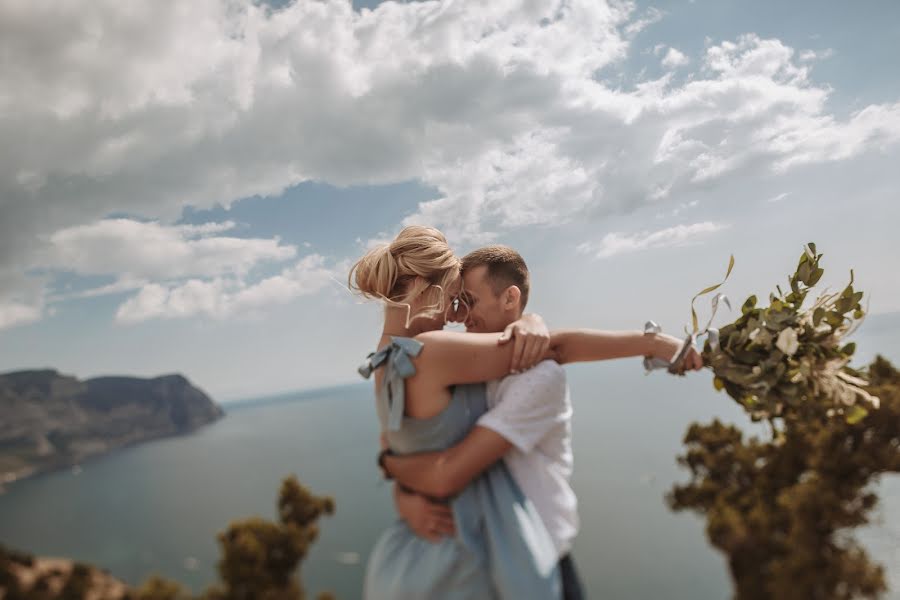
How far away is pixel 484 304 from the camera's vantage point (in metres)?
3.81

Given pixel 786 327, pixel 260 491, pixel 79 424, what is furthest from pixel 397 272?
pixel 260 491

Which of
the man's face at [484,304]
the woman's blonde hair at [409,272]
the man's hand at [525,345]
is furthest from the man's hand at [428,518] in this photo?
the man's face at [484,304]

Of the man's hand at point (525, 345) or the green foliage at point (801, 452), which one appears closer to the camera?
the green foliage at point (801, 452)

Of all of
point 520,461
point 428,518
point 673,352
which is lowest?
point 428,518

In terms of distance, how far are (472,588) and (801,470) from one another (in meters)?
4.47

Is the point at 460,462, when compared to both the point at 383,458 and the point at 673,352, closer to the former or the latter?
the point at 383,458

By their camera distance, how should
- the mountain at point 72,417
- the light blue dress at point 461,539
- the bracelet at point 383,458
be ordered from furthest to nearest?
1. the mountain at point 72,417
2. the bracelet at point 383,458
3. the light blue dress at point 461,539

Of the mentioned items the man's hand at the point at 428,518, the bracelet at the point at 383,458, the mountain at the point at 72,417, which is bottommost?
the mountain at the point at 72,417

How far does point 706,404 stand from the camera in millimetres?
87000

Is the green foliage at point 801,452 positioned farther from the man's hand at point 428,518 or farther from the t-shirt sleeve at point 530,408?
the man's hand at point 428,518

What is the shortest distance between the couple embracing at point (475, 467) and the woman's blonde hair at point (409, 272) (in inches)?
5.5

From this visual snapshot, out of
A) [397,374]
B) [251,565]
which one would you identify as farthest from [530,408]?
[251,565]

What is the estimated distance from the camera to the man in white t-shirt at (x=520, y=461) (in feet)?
9.39

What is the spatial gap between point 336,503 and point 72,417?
68.5 ft
